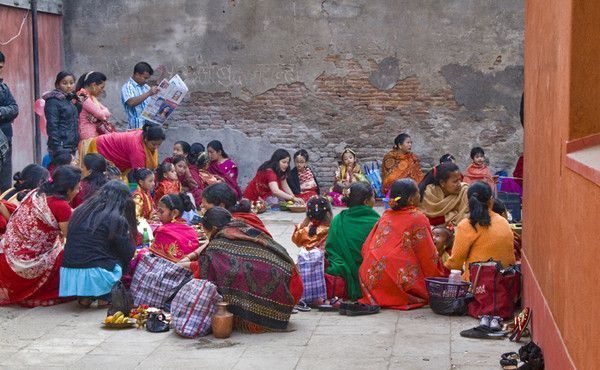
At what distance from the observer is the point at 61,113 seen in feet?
40.4

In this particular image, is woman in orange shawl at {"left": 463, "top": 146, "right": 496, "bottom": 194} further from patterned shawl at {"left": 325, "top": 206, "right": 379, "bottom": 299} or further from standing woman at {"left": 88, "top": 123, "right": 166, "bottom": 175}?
patterned shawl at {"left": 325, "top": 206, "right": 379, "bottom": 299}

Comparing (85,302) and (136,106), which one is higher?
(136,106)

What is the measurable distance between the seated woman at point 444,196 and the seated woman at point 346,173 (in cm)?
497

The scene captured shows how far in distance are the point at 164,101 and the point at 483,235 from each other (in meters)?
7.20

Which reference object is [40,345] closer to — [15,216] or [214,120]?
[15,216]

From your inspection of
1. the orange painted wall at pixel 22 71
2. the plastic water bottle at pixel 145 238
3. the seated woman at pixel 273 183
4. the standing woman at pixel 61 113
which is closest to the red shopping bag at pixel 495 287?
the plastic water bottle at pixel 145 238

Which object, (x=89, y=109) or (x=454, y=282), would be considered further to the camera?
(x=89, y=109)

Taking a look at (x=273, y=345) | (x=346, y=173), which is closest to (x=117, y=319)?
(x=273, y=345)

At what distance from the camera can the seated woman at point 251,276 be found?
7.98m

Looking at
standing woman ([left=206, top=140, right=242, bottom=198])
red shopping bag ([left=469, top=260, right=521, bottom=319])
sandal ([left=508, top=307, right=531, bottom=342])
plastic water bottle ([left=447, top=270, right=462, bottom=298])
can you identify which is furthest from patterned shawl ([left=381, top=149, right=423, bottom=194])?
sandal ([left=508, top=307, right=531, bottom=342])

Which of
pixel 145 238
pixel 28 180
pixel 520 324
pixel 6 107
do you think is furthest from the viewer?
pixel 6 107

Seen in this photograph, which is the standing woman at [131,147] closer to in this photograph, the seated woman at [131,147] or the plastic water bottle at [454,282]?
the seated woman at [131,147]

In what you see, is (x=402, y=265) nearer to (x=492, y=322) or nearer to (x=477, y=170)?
(x=492, y=322)

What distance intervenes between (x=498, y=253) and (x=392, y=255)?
83 centimetres
